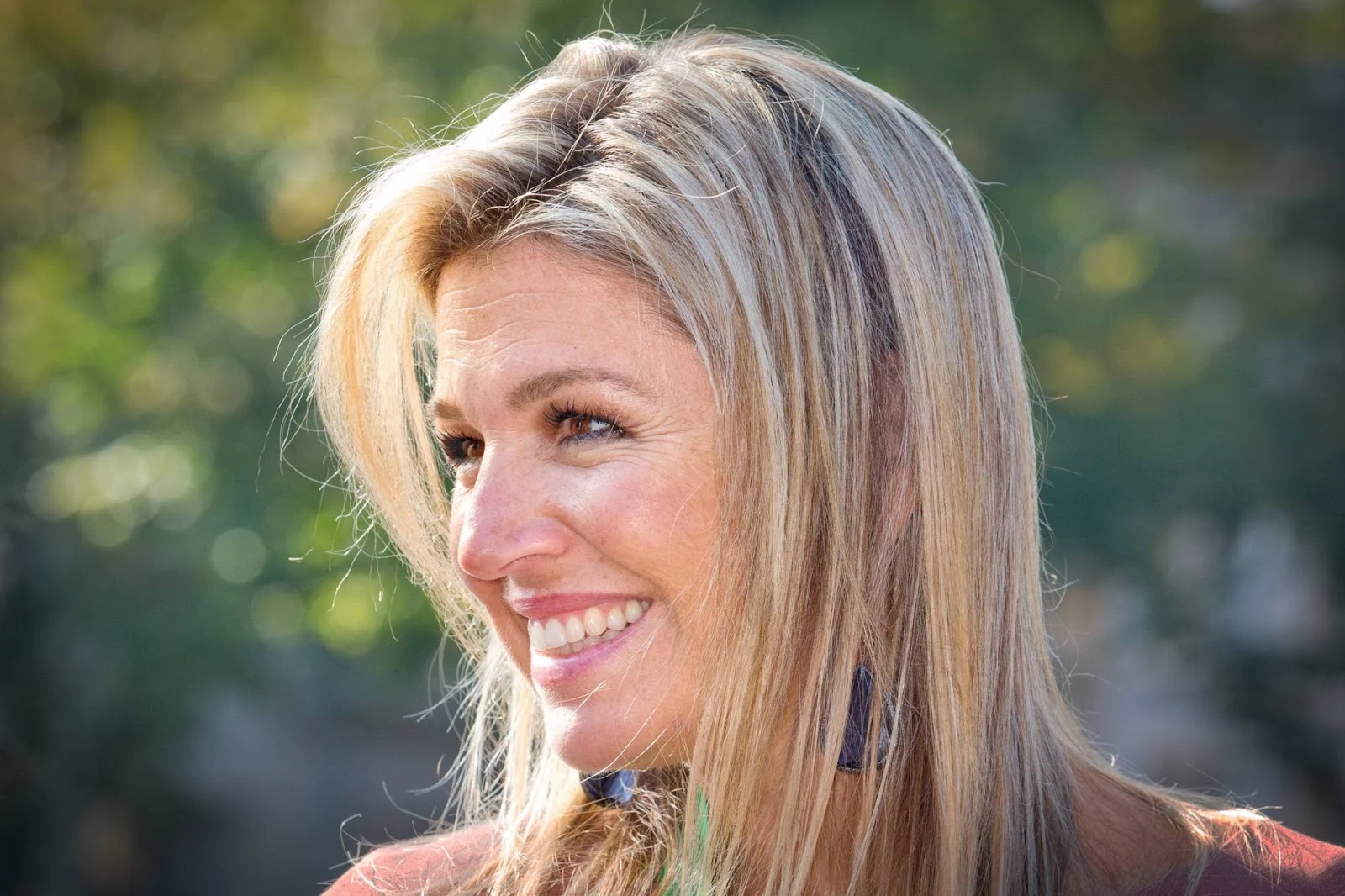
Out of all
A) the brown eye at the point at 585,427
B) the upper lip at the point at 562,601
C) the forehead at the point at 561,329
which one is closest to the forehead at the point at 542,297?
the forehead at the point at 561,329

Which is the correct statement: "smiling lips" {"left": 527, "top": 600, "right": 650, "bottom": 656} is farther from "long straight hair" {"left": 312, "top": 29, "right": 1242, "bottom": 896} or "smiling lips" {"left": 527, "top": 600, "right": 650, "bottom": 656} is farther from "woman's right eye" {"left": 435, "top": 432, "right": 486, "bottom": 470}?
"woman's right eye" {"left": 435, "top": 432, "right": 486, "bottom": 470}

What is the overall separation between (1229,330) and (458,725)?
3.84 metres

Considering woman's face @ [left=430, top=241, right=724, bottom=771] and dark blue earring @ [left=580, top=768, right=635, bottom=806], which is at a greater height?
woman's face @ [left=430, top=241, right=724, bottom=771]

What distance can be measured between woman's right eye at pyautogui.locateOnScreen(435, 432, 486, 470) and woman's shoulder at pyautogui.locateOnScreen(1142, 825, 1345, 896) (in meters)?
1.05

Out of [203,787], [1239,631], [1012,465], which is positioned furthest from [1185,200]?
[203,787]

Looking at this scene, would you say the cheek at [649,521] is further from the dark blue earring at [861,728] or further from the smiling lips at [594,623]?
the dark blue earring at [861,728]

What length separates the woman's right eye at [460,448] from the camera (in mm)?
1803

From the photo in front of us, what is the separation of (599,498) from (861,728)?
1.49 feet

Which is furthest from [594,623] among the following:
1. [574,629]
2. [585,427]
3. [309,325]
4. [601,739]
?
[309,325]

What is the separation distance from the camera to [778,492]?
1.59 meters

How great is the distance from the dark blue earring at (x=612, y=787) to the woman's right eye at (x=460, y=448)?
516 mm

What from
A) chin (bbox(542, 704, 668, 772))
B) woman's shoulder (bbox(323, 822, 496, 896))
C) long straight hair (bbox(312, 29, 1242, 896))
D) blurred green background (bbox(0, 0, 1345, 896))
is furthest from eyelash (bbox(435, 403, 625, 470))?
blurred green background (bbox(0, 0, 1345, 896))

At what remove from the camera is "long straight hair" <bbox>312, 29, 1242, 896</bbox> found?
5.30 ft

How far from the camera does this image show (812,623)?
1656 millimetres
